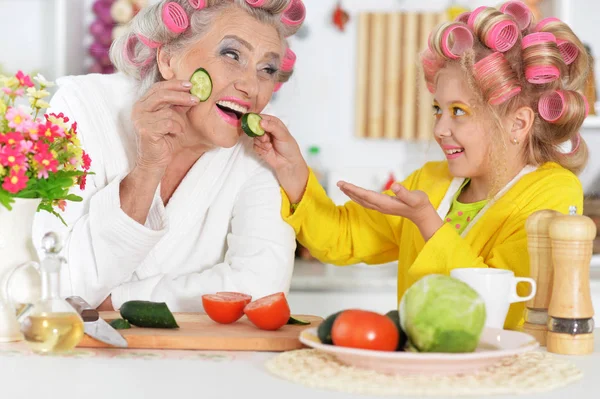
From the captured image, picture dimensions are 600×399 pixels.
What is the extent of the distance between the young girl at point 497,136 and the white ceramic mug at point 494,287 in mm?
327

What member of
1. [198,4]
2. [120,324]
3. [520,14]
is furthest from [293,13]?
[120,324]

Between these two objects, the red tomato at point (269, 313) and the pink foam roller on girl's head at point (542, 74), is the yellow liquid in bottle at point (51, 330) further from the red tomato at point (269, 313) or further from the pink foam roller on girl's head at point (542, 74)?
the pink foam roller on girl's head at point (542, 74)

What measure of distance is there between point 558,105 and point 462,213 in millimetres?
341

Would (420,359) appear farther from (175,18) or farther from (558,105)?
(175,18)

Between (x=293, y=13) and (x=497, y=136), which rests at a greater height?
(x=293, y=13)

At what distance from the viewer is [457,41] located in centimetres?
199

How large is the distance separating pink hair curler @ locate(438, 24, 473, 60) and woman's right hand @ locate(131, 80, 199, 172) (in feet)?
1.92

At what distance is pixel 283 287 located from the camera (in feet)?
6.91

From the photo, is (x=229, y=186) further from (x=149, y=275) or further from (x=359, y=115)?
(x=359, y=115)

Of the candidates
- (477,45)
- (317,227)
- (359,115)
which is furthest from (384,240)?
(359,115)

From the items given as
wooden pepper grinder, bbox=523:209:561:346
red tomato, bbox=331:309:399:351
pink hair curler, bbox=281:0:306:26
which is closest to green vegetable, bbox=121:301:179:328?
red tomato, bbox=331:309:399:351

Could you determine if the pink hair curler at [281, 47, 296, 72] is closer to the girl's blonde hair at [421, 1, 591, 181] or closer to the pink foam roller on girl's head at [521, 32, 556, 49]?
the girl's blonde hair at [421, 1, 591, 181]

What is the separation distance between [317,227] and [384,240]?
0.21 meters

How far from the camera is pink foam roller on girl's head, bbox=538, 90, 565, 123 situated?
6.42 feet
